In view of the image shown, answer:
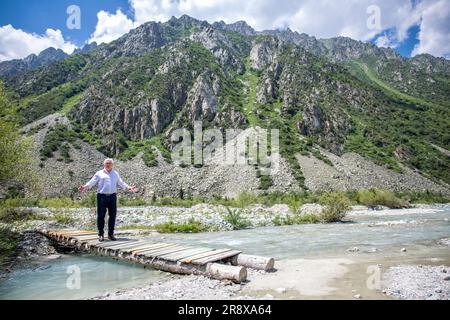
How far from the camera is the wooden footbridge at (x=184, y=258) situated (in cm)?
982

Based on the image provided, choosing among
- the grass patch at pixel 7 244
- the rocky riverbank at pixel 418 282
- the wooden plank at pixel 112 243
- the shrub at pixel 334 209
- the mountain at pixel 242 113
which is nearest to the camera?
the rocky riverbank at pixel 418 282

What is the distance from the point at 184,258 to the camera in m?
11.1

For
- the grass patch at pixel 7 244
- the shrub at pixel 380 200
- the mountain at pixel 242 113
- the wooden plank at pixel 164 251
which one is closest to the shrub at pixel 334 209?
the wooden plank at pixel 164 251

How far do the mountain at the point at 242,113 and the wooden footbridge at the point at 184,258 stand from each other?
60400mm

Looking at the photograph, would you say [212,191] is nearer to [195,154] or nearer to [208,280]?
[195,154]

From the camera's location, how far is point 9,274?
11836 millimetres

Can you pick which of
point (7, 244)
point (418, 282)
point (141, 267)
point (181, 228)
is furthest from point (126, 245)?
point (181, 228)

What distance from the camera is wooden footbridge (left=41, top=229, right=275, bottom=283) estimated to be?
9.82 m

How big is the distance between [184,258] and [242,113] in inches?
3779

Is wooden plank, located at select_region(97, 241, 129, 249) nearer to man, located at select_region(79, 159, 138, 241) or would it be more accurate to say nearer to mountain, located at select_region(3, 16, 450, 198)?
man, located at select_region(79, 159, 138, 241)

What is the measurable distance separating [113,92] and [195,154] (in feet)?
134

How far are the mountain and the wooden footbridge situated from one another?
60400 mm

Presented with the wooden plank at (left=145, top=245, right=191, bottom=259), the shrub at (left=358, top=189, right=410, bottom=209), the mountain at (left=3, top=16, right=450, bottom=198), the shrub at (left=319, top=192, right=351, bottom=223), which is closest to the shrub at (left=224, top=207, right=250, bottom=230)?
the shrub at (left=319, top=192, right=351, bottom=223)

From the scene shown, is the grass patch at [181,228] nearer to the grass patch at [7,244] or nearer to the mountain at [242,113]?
the grass patch at [7,244]
